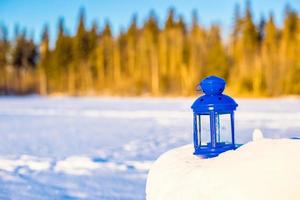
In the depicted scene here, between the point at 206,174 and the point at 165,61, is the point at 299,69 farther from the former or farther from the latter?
the point at 206,174

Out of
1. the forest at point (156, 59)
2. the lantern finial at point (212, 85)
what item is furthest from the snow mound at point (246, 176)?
the forest at point (156, 59)

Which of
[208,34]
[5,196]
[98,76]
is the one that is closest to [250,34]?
[208,34]

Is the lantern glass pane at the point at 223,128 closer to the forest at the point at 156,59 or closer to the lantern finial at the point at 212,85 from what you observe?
the lantern finial at the point at 212,85

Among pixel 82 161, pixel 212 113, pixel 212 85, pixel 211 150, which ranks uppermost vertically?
pixel 212 85

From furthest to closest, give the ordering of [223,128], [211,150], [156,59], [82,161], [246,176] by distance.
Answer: [156,59]
[82,161]
[223,128]
[211,150]
[246,176]

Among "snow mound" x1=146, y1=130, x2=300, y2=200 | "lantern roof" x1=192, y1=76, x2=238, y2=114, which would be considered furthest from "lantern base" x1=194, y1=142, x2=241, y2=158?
"snow mound" x1=146, y1=130, x2=300, y2=200

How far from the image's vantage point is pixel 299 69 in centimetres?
3966

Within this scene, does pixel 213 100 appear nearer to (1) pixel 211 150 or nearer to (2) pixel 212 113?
(2) pixel 212 113

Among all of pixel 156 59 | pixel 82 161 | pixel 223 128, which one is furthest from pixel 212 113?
pixel 156 59

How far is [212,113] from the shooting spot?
3.24m

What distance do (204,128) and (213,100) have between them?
262 mm

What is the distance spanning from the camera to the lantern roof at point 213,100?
3.25 m

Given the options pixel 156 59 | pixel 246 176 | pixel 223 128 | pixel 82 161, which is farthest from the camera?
pixel 156 59

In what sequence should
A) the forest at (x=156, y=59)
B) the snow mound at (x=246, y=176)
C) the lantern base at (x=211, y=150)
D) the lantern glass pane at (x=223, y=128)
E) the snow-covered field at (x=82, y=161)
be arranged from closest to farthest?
the snow mound at (x=246, y=176)
the lantern base at (x=211, y=150)
the lantern glass pane at (x=223, y=128)
the snow-covered field at (x=82, y=161)
the forest at (x=156, y=59)
